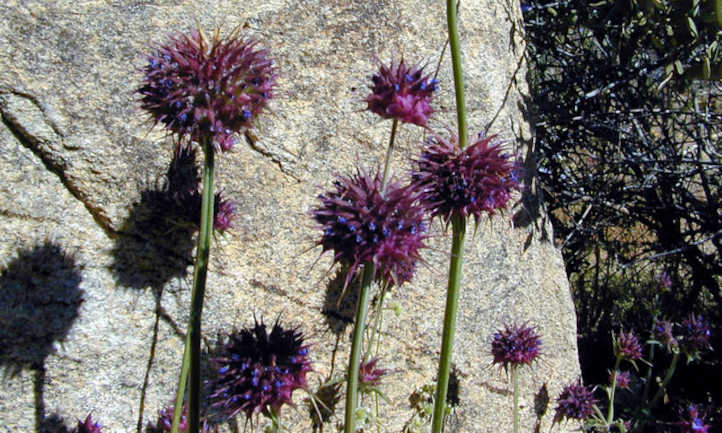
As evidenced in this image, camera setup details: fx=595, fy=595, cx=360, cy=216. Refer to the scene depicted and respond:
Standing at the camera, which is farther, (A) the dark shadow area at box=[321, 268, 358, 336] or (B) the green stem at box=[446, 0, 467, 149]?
(A) the dark shadow area at box=[321, 268, 358, 336]

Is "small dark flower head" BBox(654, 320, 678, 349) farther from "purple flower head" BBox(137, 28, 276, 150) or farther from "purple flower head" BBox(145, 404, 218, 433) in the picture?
"purple flower head" BBox(137, 28, 276, 150)

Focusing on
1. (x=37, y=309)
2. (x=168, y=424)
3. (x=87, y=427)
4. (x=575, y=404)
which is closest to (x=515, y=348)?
(x=575, y=404)

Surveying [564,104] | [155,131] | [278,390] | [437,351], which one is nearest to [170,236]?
[155,131]

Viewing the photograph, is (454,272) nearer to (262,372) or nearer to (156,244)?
(262,372)

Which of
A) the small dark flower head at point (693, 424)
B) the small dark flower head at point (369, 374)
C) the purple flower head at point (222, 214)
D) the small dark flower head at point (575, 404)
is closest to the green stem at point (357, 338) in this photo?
the small dark flower head at point (369, 374)

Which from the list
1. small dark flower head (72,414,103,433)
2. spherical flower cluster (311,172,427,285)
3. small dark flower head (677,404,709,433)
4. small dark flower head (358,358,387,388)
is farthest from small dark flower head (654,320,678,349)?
small dark flower head (72,414,103,433)

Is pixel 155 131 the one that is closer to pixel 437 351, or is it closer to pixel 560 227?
pixel 437 351

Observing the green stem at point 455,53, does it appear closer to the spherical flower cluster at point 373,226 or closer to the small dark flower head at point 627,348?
the spherical flower cluster at point 373,226
